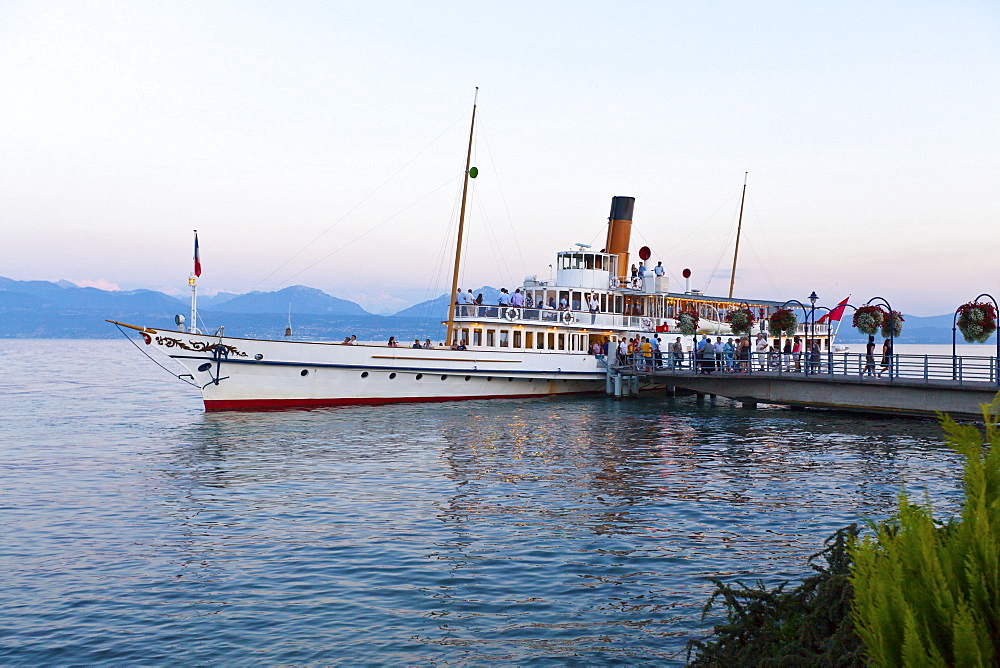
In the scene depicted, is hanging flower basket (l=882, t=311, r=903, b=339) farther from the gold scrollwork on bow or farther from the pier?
the gold scrollwork on bow

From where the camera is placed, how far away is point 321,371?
108 ft

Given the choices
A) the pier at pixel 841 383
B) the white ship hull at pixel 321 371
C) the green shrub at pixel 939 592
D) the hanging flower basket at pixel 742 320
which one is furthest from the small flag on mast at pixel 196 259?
the green shrub at pixel 939 592

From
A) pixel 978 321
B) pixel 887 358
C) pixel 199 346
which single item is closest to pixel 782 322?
pixel 887 358

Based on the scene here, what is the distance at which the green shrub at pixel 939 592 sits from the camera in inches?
116

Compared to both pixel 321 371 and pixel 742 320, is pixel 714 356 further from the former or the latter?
pixel 321 371

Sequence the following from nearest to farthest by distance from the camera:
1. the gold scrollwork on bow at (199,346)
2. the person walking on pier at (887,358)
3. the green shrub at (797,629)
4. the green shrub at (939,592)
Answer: the green shrub at (939,592)
the green shrub at (797,629)
the person walking on pier at (887,358)
the gold scrollwork on bow at (199,346)

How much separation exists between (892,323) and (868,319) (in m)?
1.15

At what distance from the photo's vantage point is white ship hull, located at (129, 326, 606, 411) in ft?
104

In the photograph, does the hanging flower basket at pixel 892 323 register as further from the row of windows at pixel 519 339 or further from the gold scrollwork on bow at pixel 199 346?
the gold scrollwork on bow at pixel 199 346

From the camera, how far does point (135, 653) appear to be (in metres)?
8.78

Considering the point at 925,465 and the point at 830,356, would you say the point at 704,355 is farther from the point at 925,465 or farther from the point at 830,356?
the point at 925,465

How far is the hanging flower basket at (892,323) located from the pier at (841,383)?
114 centimetres

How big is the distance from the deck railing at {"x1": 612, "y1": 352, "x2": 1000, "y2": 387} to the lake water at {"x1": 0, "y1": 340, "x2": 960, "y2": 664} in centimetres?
268

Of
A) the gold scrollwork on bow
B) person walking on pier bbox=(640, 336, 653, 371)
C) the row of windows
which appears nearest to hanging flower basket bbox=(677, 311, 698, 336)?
person walking on pier bbox=(640, 336, 653, 371)
